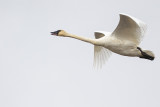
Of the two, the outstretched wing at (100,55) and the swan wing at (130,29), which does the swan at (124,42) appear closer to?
the swan wing at (130,29)

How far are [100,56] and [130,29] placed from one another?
332cm

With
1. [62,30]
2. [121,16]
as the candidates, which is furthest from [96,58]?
[121,16]

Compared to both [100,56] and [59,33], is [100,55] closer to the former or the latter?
[100,56]

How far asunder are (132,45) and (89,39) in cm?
152

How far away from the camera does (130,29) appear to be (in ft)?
74.2

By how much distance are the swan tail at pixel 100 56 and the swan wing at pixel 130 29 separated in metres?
2.76

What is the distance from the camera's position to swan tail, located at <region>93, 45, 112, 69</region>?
2555 centimetres

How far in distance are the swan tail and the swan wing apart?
276 centimetres

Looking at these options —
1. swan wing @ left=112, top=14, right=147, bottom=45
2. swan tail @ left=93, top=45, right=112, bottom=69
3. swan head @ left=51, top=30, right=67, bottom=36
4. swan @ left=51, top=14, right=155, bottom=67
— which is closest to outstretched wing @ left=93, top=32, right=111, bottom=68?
swan tail @ left=93, top=45, right=112, bottom=69

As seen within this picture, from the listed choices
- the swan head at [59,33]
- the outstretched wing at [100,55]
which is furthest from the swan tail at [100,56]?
the swan head at [59,33]

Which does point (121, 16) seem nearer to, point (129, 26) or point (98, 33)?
point (129, 26)

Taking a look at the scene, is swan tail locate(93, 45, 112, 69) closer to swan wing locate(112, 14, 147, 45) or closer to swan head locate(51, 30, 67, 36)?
swan head locate(51, 30, 67, 36)

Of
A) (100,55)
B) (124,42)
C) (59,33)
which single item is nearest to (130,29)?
(124,42)

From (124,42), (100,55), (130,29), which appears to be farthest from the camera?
(100,55)
